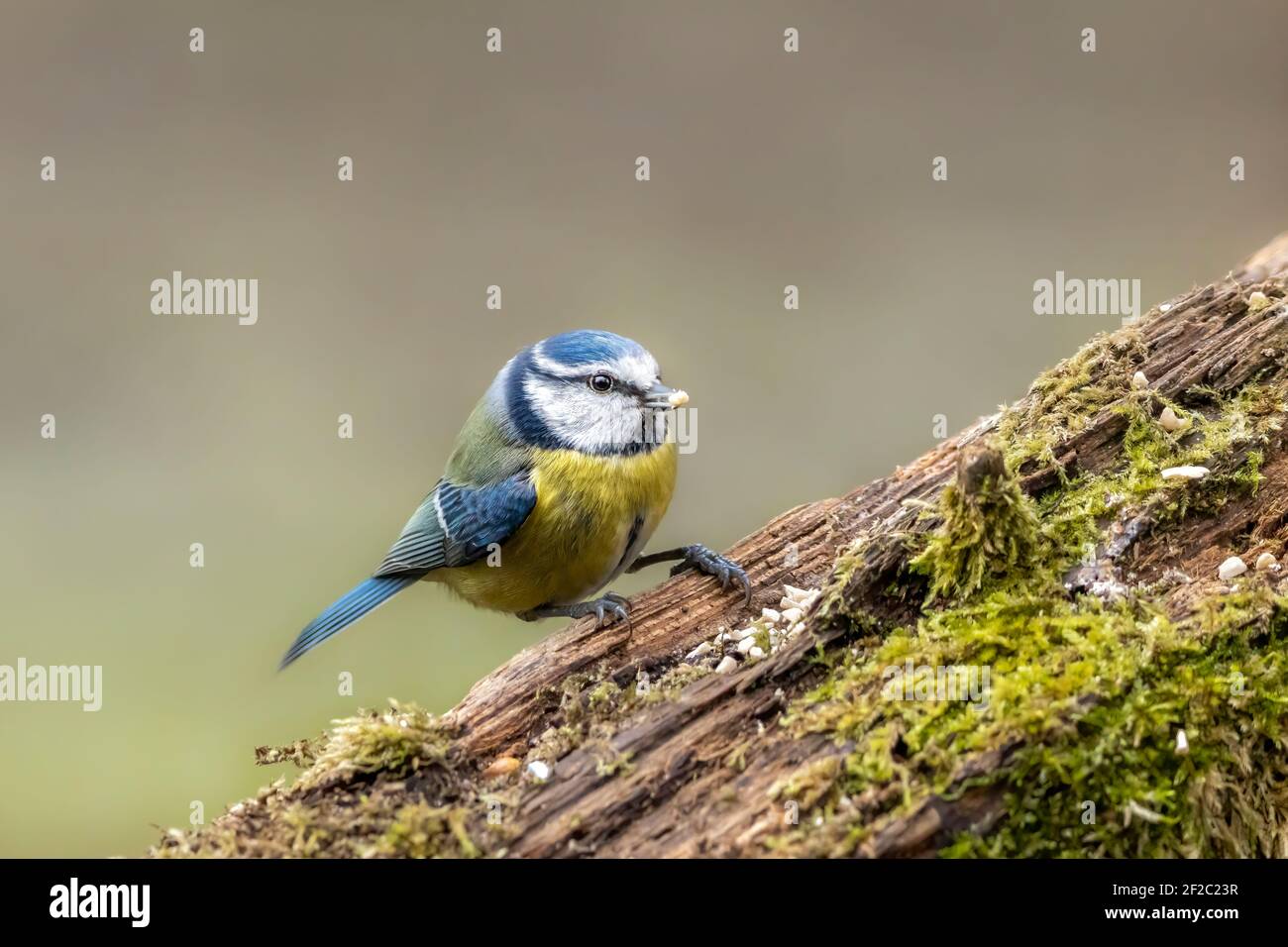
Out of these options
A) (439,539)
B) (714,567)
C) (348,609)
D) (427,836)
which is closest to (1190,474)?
(714,567)

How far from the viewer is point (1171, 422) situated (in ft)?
7.00

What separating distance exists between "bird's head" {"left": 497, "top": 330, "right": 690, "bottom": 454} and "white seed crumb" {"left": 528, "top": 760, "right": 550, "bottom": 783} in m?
0.92

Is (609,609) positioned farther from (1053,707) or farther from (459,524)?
(1053,707)

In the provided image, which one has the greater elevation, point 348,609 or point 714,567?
point 714,567

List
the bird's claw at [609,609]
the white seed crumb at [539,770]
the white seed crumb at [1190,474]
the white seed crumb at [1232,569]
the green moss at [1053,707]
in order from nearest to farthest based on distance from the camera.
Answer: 1. the green moss at [1053,707]
2. the white seed crumb at [539,770]
3. the white seed crumb at [1232,569]
4. the white seed crumb at [1190,474]
5. the bird's claw at [609,609]

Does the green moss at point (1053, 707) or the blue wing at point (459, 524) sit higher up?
the blue wing at point (459, 524)

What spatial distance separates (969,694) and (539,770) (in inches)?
28.3

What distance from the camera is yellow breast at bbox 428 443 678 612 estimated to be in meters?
2.50

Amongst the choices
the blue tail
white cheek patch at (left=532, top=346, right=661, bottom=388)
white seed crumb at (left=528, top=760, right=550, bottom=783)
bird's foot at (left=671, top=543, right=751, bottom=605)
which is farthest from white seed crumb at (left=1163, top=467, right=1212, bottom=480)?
the blue tail

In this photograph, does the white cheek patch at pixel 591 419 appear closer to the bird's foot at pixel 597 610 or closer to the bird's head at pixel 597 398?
the bird's head at pixel 597 398

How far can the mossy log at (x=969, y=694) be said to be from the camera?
1.55m

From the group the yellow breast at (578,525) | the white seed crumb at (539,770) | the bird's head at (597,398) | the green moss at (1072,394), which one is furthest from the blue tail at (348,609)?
the green moss at (1072,394)

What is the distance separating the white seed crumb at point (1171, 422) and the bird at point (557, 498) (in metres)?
0.94
